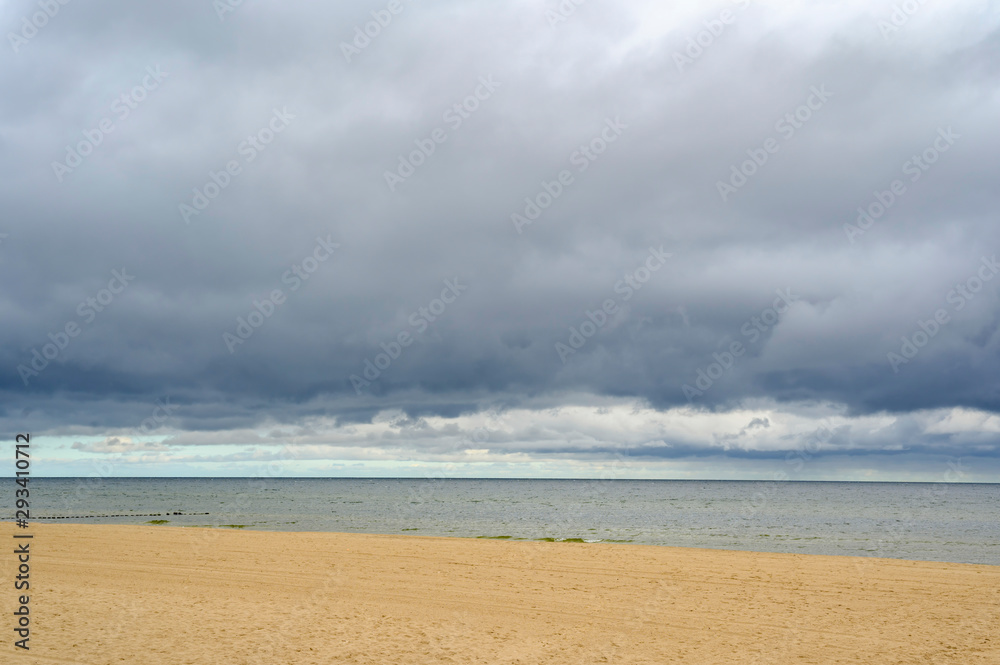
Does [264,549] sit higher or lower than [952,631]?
higher

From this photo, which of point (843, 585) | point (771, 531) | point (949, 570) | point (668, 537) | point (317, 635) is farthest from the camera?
point (771, 531)

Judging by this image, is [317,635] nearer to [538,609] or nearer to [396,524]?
[538,609]

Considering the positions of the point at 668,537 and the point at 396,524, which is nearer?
the point at 668,537

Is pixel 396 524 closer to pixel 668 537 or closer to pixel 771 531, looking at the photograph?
pixel 668 537

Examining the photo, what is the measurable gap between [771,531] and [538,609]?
44.8 meters

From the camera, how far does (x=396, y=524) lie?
61.3m

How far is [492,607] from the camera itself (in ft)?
63.3

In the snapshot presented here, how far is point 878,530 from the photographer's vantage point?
2363 inches

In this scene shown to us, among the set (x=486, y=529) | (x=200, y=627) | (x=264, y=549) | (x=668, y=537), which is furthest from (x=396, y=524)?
(x=200, y=627)

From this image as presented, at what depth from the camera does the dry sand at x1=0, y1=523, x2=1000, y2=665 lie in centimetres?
1435

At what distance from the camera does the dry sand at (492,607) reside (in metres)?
14.4

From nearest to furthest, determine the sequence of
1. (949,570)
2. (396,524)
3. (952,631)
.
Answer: (952,631), (949,570), (396,524)

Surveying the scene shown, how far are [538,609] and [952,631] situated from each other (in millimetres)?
10397

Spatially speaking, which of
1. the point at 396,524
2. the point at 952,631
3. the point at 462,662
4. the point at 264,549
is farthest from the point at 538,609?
the point at 396,524
